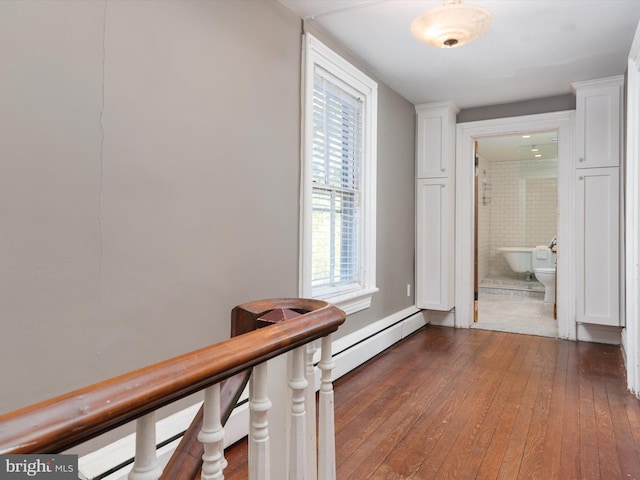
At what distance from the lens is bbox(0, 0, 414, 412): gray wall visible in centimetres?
122

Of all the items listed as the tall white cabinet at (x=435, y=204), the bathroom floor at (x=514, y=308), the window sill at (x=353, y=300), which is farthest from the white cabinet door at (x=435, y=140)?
the bathroom floor at (x=514, y=308)

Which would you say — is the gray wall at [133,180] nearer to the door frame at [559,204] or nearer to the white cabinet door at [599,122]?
the door frame at [559,204]

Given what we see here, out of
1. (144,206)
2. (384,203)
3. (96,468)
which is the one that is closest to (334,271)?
(384,203)

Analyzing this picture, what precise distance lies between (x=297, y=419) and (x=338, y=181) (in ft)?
7.69

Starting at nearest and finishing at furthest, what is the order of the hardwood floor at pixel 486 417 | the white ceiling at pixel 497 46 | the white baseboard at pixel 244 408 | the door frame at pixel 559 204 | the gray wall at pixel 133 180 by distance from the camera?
the gray wall at pixel 133 180
the white baseboard at pixel 244 408
the hardwood floor at pixel 486 417
the white ceiling at pixel 497 46
the door frame at pixel 559 204

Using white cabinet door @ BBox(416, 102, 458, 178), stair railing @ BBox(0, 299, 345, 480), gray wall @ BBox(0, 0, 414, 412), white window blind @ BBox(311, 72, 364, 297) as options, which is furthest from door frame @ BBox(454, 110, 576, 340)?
stair railing @ BBox(0, 299, 345, 480)

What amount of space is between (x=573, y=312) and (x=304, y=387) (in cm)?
393

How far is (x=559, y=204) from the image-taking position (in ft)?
12.9

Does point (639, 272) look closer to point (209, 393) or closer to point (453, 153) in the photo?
point (453, 153)

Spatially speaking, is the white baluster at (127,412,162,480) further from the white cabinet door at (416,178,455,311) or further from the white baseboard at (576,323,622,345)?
the white baseboard at (576,323,622,345)

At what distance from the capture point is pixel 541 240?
7.49 m

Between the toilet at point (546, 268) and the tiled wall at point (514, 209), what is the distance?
2.35ft

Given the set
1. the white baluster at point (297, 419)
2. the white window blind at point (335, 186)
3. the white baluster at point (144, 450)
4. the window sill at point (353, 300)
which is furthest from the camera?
the window sill at point (353, 300)

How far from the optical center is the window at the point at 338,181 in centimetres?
256
